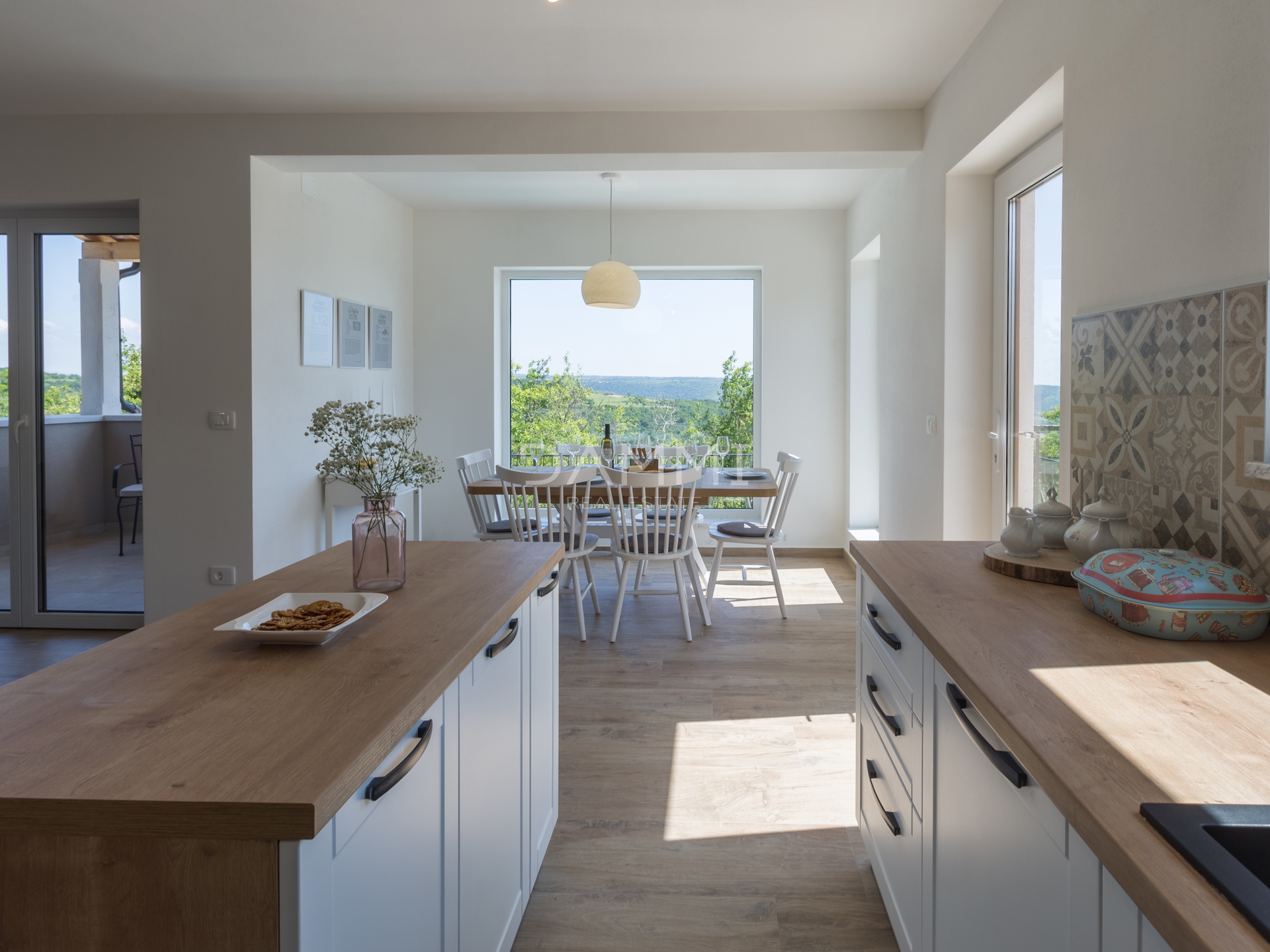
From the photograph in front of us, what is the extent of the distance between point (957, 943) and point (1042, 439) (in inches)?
86.8

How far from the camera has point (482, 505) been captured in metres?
5.11

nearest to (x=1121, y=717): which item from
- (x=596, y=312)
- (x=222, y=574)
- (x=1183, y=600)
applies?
Answer: (x=1183, y=600)

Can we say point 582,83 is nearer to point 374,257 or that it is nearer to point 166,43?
point 166,43

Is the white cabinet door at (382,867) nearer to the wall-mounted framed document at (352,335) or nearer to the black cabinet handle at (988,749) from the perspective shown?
the black cabinet handle at (988,749)

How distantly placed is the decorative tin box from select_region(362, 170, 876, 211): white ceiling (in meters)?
4.08

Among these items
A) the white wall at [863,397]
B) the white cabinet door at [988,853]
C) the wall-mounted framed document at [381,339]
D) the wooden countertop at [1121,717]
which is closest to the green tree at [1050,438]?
the wooden countertop at [1121,717]

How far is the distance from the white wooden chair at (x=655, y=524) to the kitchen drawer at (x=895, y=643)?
199 cm

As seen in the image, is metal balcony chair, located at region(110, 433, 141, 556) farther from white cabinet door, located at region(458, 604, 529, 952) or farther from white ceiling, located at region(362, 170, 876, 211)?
white cabinet door, located at region(458, 604, 529, 952)

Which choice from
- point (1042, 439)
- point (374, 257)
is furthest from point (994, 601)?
point (374, 257)

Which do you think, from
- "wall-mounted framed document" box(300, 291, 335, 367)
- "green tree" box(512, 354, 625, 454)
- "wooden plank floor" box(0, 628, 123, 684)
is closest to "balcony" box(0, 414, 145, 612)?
"wooden plank floor" box(0, 628, 123, 684)

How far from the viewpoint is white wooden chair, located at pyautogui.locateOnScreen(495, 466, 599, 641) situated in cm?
416

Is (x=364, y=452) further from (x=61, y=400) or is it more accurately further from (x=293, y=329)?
(x=61, y=400)

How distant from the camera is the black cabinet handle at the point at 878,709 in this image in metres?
1.76

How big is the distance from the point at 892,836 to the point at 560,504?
2725 mm
